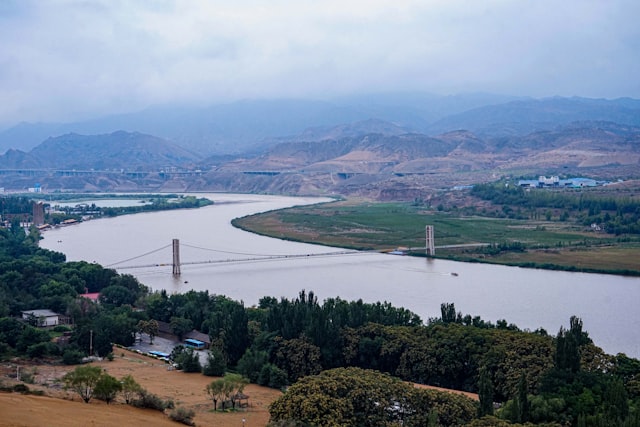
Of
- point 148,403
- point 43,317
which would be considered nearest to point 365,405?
point 148,403

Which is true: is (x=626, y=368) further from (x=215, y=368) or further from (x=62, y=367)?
(x=62, y=367)

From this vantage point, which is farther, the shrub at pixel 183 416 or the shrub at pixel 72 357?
the shrub at pixel 72 357

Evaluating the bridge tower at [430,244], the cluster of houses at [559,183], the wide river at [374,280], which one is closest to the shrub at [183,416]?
the wide river at [374,280]

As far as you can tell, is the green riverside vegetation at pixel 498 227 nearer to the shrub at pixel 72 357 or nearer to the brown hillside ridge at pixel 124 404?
the brown hillside ridge at pixel 124 404

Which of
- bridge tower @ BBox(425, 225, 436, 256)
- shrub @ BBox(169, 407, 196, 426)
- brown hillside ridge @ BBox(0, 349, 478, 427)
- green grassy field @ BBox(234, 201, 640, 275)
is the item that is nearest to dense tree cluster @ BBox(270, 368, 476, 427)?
brown hillside ridge @ BBox(0, 349, 478, 427)

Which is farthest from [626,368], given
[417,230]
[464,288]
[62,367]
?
[417,230]

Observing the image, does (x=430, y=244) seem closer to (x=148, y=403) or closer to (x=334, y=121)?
(x=148, y=403)
